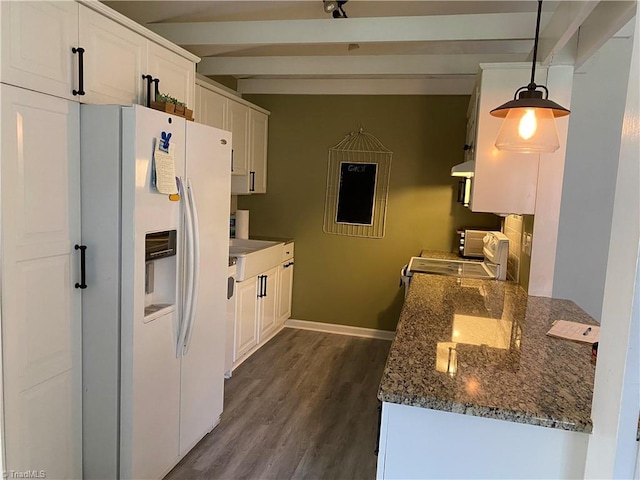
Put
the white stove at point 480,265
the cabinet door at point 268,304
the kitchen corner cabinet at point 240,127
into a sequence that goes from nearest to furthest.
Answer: the white stove at point 480,265 → the kitchen corner cabinet at point 240,127 → the cabinet door at point 268,304

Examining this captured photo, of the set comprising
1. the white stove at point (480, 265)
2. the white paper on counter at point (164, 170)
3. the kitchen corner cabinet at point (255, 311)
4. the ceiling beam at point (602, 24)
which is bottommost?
the kitchen corner cabinet at point (255, 311)

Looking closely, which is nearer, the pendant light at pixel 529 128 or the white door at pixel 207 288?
the pendant light at pixel 529 128

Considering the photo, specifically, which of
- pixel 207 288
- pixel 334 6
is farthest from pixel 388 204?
pixel 207 288

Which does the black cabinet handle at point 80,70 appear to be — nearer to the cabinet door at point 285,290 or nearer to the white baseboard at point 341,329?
the cabinet door at point 285,290

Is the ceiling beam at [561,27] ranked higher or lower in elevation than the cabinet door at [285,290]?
higher

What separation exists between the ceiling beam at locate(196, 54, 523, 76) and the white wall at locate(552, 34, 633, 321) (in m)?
1.32

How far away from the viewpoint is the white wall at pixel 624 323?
3.41 feet

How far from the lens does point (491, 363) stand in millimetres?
1612

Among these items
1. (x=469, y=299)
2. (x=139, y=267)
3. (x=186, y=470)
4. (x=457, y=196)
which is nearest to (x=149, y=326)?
(x=139, y=267)

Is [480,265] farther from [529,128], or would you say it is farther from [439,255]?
[529,128]

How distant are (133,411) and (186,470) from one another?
602mm

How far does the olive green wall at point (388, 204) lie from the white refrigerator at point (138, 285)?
2.36 m

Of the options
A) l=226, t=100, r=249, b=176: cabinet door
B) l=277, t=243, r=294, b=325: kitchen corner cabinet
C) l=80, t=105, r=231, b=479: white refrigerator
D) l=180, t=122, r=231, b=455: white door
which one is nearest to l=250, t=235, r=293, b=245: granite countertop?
l=277, t=243, r=294, b=325: kitchen corner cabinet

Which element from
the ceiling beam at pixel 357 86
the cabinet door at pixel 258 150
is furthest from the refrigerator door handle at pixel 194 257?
the ceiling beam at pixel 357 86
